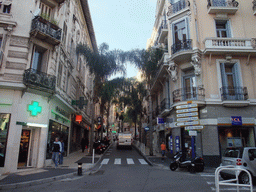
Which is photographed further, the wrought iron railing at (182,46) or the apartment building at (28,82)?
the wrought iron railing at (182,46)

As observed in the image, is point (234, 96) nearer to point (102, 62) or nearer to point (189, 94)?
point (189, 94)

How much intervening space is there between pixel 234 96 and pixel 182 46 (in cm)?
588

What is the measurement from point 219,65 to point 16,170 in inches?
638

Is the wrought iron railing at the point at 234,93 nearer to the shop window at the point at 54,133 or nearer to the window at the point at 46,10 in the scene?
the shop window at the point at 54,133

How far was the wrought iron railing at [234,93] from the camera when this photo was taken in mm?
15133

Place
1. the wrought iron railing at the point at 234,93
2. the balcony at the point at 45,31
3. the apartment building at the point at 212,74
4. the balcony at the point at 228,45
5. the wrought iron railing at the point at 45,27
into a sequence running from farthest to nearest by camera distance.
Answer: the balcony at the point at 228,45
the wrought iron railing at the point at 234,93
the apartment building at the point at 212,74
the wrought iron railing at the point at 45,27
the balcony at the point at 45,31

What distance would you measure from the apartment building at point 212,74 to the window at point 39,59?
10.1m

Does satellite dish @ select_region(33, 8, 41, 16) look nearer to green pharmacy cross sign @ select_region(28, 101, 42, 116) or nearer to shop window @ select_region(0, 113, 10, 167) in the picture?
green pharmacy cross sign @ select_region(28, 101, 42, 116)

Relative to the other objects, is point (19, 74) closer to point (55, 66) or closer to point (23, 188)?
point (55, 66)

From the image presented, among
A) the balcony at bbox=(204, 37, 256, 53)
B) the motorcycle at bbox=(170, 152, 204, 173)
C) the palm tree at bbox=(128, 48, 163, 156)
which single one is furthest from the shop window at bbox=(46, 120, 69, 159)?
the balcony at bbox=(204, 37, 256, 53)

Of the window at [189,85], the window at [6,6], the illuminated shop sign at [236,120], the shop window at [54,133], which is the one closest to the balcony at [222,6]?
the window at [189,85]

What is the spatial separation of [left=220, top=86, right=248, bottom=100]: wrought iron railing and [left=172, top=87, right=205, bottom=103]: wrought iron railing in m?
1.59

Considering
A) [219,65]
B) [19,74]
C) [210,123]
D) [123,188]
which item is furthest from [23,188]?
[219,65]

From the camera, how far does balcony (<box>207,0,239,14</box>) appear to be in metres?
16.4
